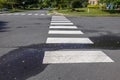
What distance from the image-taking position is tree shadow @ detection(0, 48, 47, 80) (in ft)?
18.9

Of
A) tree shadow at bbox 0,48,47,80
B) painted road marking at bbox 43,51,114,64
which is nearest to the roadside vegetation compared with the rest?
painted road marking at bbox 43,51,114,64

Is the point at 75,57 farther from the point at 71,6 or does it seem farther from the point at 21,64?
the point at 71,6

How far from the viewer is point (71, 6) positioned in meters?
43.0

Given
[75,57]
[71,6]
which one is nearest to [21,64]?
[75,57]

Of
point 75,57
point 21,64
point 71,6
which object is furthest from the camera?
point 71,6

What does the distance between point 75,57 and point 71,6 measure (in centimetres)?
3616

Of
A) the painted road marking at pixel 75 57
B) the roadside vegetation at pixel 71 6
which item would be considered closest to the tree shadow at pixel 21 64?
the painted road marking at pixel 75 57

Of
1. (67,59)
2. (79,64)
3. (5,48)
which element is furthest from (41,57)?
(5,48)

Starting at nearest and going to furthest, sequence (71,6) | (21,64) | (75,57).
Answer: (21,64)
(75,57)
(71,6)

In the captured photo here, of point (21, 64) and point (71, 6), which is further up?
point (21, 64)

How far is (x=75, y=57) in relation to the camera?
24.4ft

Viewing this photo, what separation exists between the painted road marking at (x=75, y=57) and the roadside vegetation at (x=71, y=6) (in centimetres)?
2466

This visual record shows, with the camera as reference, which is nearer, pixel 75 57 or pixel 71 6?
pixel 75 57

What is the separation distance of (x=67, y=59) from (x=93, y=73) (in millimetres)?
1391
